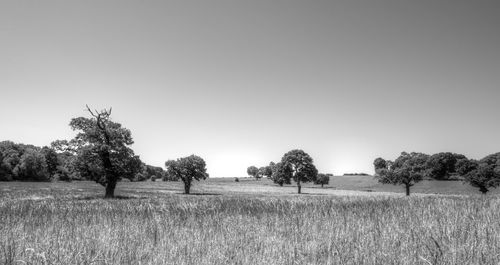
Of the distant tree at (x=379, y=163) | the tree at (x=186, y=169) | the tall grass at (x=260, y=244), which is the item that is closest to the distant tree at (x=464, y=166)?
the distant tree at (x=379, y=163)

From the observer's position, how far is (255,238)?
5402 millimetres

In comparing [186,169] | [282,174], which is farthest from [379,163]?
[186,169]

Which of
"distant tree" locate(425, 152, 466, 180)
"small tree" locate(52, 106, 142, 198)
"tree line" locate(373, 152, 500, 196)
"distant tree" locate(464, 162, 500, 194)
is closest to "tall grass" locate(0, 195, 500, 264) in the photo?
"small tree" locate(52, 106, 142, 198)

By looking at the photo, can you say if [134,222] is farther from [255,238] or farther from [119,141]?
[119,141]

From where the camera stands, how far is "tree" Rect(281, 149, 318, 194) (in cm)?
7794

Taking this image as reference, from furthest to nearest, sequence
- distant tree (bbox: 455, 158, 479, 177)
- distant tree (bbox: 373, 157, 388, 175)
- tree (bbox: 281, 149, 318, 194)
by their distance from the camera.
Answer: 1. distant tree (bbox: 373, 157, 388, 175)
2. distant tree (bbox: 455, 158, 479, 177)
3. tree (bbox: 281, 149, 318, 194)

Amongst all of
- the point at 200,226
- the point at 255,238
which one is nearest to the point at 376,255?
the point at 255,238

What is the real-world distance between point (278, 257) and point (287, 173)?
76.0 metres

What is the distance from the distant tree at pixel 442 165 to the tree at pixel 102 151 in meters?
118

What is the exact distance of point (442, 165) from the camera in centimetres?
12288

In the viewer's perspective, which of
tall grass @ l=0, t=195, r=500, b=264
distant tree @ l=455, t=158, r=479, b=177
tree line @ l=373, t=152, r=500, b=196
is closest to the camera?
tall grass @ l=0, t=195, r=500, b=264

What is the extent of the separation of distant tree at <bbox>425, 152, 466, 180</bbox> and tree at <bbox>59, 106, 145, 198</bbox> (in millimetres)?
117862

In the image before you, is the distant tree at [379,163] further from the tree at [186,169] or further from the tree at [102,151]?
the tree at [102,151]

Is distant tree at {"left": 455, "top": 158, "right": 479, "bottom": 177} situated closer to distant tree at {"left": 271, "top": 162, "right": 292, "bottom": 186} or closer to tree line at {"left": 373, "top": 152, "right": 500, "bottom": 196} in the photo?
tree line at {"left": 373, "top": 152, "right": 500, "bottom": 196}
